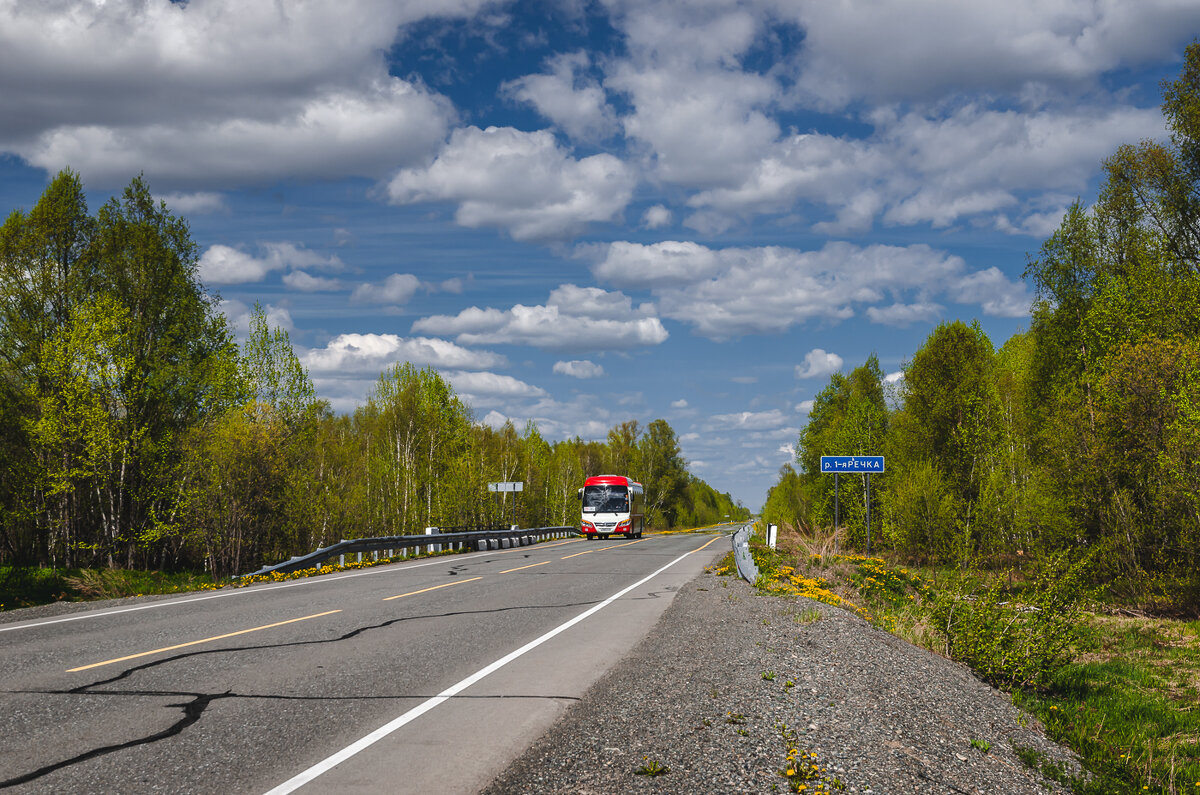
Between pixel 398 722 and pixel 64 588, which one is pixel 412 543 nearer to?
pixel 64 588

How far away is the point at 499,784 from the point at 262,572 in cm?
1636

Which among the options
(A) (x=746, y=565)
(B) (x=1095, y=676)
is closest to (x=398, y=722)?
(B) (x=1095, y=676)

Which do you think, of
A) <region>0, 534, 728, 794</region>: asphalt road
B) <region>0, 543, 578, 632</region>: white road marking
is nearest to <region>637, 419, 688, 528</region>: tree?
<region>0, 543, 578, 632</region>: white road marking

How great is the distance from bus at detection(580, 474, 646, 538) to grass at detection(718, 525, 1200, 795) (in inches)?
1050

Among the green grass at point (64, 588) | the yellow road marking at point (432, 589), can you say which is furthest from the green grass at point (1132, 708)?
the green grass at point (64, 588)

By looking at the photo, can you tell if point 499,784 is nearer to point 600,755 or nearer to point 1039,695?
point 600,755

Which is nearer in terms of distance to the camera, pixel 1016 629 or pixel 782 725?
pixel 782 725

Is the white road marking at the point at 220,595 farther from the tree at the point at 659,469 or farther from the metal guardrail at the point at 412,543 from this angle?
the tree at the point at 659,469

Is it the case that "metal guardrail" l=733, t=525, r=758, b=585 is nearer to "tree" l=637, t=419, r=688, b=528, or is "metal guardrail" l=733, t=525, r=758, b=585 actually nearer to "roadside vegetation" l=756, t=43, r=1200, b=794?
"roadside vegetation" l=756, t=43, r=1200, b=794

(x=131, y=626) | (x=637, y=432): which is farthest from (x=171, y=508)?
(x=637, y=432)

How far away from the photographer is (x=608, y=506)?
1802 inches

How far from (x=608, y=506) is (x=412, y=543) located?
19764mm

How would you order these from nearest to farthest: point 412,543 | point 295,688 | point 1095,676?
point 295,688, point 1095,676, point 412,543

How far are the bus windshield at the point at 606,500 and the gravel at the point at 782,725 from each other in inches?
1431
